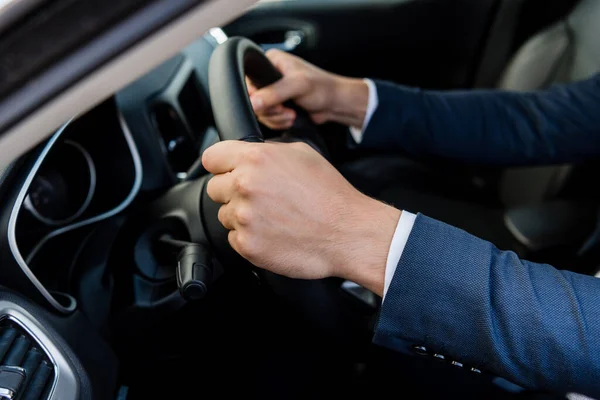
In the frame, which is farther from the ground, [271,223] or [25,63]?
[25,63]

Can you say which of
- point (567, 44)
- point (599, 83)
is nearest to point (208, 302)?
point (599, 83)

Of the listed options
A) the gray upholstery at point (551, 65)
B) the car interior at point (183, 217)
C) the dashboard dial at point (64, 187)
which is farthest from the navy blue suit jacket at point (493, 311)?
the gray upholstery at point (551, 65)

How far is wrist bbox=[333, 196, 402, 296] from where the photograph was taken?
2.18ft

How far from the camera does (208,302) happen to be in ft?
2.79

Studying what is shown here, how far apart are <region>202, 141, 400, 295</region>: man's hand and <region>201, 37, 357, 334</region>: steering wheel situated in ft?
0.13

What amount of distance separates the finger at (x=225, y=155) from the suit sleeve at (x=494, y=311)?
0.71 ft

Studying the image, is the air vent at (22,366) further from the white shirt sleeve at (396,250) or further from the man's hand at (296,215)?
the white shirt sleeve at (396,250)

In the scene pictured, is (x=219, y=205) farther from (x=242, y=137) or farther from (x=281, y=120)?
(x=281, y=120)

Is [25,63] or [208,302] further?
[208,302]

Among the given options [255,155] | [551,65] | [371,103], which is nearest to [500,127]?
[371,103]

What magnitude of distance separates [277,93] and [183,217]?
26 centimetres

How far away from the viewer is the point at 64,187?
3.15 ft

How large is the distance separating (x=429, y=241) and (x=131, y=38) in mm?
385

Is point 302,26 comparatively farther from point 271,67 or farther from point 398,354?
point 398,354
